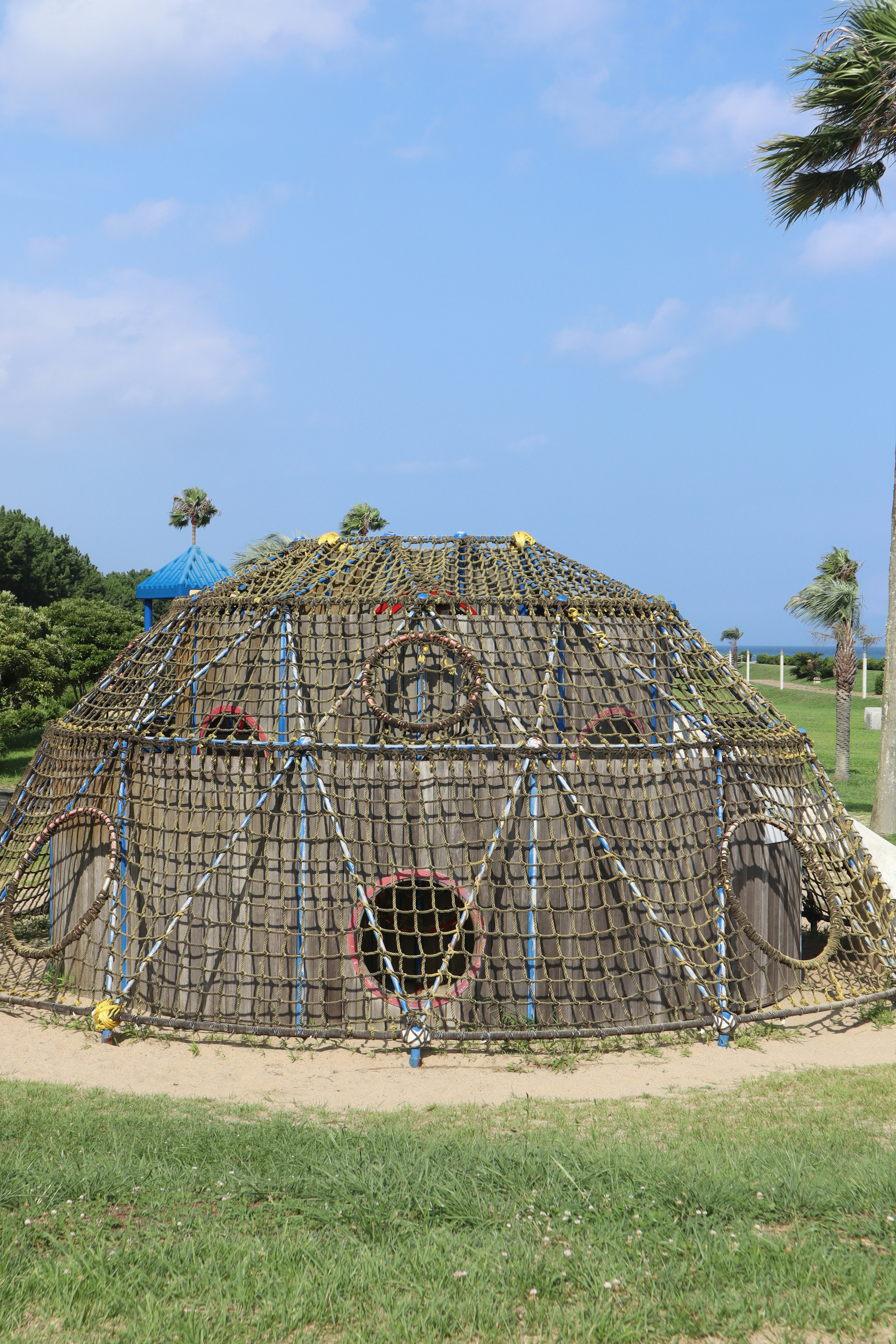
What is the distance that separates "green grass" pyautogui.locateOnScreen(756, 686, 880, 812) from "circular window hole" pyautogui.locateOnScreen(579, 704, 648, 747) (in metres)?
5.97

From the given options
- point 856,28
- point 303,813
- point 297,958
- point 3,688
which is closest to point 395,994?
point 297,958

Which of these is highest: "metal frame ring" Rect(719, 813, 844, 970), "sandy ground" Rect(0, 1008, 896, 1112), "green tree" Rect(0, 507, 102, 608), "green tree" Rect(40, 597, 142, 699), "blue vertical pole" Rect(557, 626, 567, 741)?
"green tree" Rect(0, 507, 102, 608)

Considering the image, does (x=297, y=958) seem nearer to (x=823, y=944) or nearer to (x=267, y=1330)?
(x=267, y=1330)

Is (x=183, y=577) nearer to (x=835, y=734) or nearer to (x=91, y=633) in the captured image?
(x=91, y=633)

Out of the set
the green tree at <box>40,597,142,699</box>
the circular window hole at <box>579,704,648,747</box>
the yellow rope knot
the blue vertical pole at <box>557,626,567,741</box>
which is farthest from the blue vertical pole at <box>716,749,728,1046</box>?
the green tree at <box>40,597,142,699</box>

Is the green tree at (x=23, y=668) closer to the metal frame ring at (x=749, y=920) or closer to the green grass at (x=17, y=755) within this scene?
the green grass at (x=17, y=755)

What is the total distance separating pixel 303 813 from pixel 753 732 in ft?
17.1

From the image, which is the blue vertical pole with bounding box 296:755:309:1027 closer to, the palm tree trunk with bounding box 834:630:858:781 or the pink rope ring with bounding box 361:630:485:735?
the pink rope ring with bounding box 361:630:485:735

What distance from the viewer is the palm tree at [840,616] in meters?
30.3

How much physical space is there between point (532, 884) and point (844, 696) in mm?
23258

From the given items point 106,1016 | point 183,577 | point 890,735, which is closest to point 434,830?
point 106,1016

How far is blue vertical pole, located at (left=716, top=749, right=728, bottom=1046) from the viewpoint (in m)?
10.1

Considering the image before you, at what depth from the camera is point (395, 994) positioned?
388 inches

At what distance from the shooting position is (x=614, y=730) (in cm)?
1066
